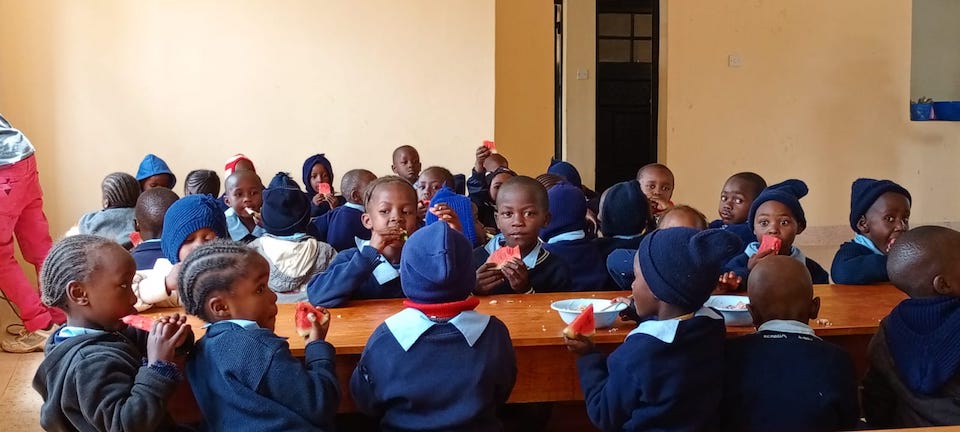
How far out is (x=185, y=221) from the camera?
277cm

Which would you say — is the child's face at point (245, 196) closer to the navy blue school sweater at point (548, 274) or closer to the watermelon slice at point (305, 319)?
the navy blue school sweater at point (548, 274)

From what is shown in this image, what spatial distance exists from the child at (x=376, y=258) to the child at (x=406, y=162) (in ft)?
8.60

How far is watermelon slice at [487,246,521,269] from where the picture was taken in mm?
2930

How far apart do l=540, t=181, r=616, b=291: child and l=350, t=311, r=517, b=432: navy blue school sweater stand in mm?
1198

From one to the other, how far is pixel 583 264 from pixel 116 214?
7.98ft

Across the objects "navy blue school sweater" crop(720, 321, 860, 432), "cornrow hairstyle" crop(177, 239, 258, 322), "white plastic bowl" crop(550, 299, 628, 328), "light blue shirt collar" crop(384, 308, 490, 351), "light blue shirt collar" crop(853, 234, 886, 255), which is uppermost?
"cornrow hairstyle" crop(177, 239, 258, 322)

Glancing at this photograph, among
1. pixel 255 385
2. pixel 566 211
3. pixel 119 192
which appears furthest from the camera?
pixel 119 192

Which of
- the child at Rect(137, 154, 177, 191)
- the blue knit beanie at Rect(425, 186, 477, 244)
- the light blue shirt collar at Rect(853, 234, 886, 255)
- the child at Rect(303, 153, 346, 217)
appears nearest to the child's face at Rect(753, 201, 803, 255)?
the light blue shirt collar at Rect(853, 234, 886, 255)

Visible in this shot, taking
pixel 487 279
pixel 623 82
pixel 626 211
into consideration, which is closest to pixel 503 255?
pixel 487 279

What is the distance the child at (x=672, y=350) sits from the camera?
6.48 ft

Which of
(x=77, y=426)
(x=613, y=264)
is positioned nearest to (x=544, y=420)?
(x=613, y=264)

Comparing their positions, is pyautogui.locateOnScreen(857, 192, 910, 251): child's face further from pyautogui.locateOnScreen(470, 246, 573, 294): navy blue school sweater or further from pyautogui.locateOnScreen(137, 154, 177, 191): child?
pyautogui.locateOnScreen(137, 154, 177, 191): child

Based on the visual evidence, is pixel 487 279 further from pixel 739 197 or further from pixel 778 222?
pixel 739 197

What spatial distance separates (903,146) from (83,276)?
8428 mm
